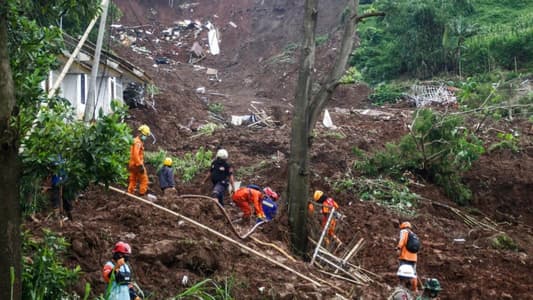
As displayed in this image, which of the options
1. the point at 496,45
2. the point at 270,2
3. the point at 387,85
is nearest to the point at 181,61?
the point at 270,2

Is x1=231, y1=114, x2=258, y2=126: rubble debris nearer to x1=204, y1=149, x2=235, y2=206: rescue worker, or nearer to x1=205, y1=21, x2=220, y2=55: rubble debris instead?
x1=204, y1=149, x2=235, y2=206: rescue worker

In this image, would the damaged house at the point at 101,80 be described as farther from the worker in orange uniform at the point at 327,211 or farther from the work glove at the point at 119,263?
the work glove at the point at 119,263

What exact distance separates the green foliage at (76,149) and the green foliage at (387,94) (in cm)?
2346

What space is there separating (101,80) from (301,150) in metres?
7.96

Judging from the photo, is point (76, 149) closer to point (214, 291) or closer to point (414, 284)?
point (214, 291)

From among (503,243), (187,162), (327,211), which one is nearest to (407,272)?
(327,211)

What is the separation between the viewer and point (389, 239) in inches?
445

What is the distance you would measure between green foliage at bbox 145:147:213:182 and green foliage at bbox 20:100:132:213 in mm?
10329

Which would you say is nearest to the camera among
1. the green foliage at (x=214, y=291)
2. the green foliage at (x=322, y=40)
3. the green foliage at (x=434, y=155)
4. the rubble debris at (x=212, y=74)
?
the green foliage at (x=214, y=291)

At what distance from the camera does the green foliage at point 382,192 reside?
13.5 m

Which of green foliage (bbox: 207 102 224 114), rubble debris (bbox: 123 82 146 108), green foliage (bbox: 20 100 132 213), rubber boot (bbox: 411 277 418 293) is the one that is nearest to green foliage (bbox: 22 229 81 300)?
green foliage (bbox: 20 100 132 213)

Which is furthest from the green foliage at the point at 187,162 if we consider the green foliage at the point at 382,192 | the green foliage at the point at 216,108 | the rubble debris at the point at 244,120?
the green foliage at the point at 216,108

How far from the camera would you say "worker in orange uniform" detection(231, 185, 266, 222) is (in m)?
10.6

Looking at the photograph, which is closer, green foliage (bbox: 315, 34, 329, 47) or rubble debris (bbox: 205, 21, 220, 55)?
green foliage (bbox: 315, 34, 329, 47)
